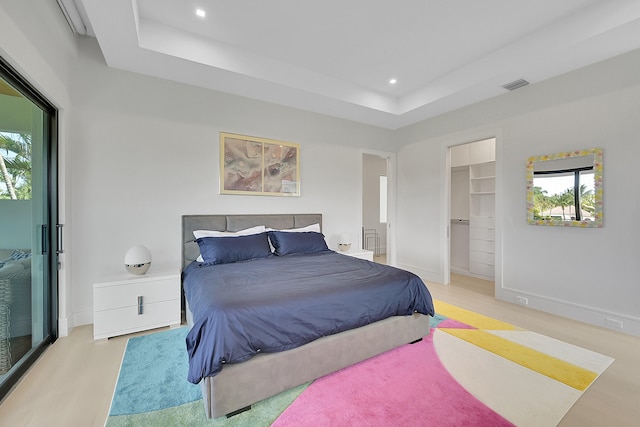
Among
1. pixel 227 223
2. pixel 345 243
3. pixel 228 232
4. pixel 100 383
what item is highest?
pixel 227 223

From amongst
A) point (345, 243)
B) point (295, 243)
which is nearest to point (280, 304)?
point (295, 243)

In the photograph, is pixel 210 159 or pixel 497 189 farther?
pixel 497 189

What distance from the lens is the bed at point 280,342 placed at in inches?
62.7

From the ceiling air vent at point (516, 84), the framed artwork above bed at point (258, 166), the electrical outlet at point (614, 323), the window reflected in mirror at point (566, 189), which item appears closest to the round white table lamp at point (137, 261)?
the framed artwork above bed at point (258, 166)

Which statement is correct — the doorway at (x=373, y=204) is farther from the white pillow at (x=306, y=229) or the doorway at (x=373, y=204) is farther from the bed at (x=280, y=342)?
the bed at (x=280, y=342)

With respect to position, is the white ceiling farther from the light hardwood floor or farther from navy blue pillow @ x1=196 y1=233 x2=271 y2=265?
the light hardwood floor

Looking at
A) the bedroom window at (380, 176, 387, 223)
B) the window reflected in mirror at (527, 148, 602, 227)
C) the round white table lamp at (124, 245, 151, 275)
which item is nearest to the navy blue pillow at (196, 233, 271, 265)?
the round white table lamp at (124, 245, 151, 275)

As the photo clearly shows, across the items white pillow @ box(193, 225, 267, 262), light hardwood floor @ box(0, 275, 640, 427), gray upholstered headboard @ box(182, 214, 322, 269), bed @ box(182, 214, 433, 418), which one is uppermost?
gray upholstered headboard @ box(182, 214, 322, 269)

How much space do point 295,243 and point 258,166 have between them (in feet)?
4.03

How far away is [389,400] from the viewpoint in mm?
1774

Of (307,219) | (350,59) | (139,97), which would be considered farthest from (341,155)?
(139,97)

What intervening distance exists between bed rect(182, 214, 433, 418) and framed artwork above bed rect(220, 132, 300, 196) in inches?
47.5

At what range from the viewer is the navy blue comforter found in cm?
163

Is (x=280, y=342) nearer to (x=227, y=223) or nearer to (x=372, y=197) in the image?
(x=227, y=223)
